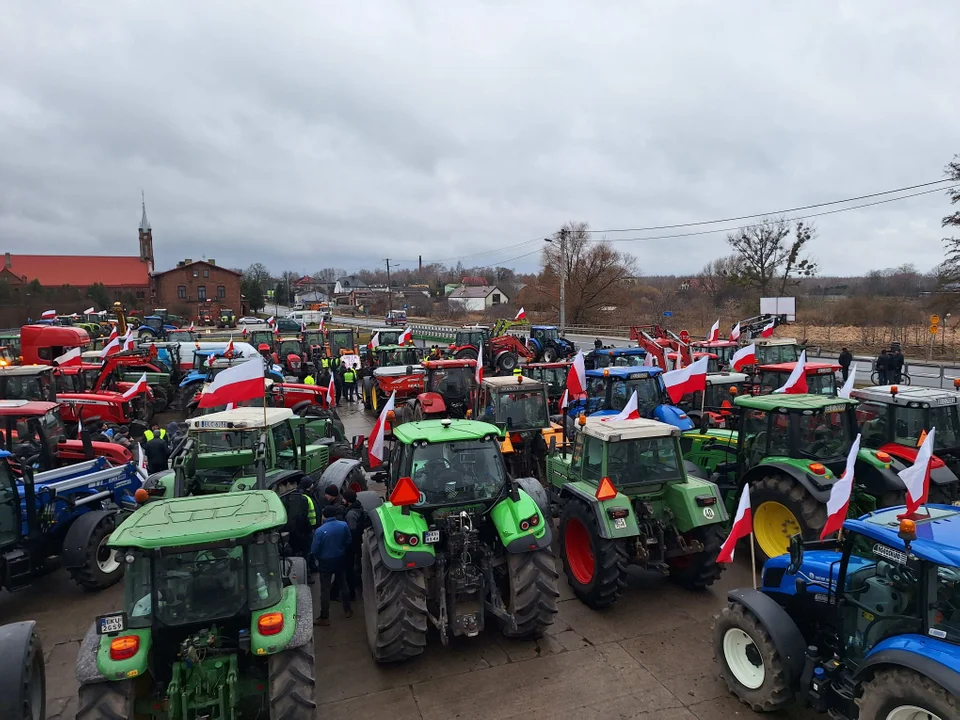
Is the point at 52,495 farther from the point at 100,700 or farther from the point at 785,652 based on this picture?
the point at 785,652

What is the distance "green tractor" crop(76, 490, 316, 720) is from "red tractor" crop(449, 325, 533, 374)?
18496 millimetres

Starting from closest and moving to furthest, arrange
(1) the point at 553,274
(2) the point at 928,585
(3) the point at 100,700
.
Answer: (2) the point at 928,585 < (3) the point at 100,700 < (1) the point at 553,274

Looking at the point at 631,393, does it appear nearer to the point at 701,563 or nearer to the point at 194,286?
the point at 701,563

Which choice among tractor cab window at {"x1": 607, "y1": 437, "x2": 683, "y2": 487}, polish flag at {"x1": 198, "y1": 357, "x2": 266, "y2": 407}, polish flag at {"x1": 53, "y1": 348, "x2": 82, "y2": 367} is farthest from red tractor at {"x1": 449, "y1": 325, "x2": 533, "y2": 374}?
tractor cab window at {"x1": 607, "y1": 437, "x2": 683, "y2": 487}

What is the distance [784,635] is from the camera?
4.56m

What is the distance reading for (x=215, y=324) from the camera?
2479 inches

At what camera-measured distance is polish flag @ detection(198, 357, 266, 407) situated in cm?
804

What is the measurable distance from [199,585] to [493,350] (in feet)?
67.5

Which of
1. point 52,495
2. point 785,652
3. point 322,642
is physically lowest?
point 322,642

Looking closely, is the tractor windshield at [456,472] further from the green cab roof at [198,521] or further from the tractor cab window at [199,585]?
the tractor cab window at [199,585]

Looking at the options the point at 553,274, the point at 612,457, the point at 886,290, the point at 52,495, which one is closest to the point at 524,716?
the point at 612,457

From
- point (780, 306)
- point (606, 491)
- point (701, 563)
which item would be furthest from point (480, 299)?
point (606, 491)

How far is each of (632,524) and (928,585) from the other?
2.84 meters

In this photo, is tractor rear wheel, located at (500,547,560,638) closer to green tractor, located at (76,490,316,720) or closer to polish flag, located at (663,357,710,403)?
green tractor, located at (76,490,316,720)
